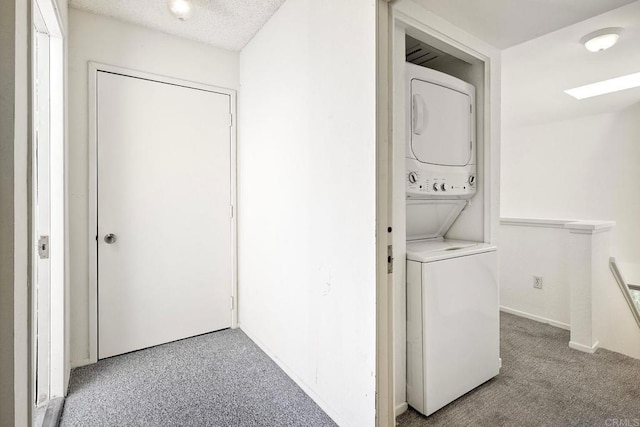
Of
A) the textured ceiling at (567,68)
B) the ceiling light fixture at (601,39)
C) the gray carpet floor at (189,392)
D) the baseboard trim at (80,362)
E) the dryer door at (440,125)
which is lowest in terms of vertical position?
the gray carpet floor at (189,392)

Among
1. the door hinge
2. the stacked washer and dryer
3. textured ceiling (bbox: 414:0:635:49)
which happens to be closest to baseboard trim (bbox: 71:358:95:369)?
the door hinge

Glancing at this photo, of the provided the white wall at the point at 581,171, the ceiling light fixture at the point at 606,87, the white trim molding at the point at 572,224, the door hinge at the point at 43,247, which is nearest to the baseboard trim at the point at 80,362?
the door hinge at the point at 43,247

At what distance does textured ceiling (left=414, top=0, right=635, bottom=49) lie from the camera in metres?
1.67

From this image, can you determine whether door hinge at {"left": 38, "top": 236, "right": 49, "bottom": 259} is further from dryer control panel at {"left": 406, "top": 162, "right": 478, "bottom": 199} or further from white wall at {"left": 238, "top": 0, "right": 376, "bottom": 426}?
dryer control panel at {"left": 406, "top": 162, "right": 478, "bottom": 199}

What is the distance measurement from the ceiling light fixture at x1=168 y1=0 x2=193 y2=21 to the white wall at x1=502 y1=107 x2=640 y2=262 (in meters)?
4.92

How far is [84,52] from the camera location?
86.0 inches

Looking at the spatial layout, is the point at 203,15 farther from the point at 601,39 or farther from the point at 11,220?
the point at 601,39

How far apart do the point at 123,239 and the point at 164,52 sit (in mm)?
1556

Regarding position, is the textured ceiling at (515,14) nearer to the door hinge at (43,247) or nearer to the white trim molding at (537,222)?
the white trim molding at (537,222)

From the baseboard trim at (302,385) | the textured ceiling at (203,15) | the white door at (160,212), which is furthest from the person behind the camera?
the white door at (160,212)

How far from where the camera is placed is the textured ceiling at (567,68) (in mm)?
2049

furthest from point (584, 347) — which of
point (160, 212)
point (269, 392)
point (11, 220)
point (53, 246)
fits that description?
point (53, 246)

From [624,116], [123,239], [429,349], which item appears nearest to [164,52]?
[123,239]

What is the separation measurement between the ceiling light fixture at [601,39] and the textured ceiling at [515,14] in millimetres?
424
